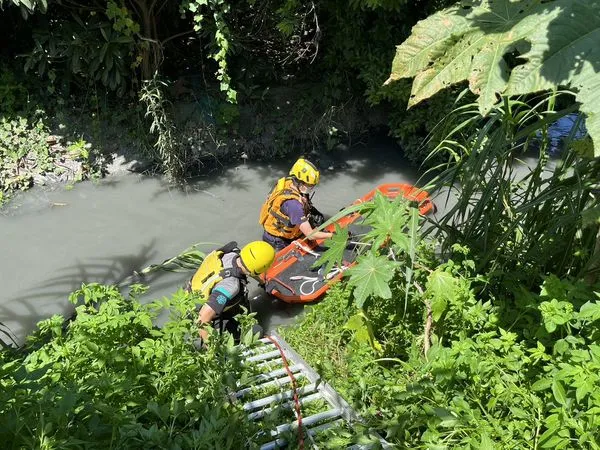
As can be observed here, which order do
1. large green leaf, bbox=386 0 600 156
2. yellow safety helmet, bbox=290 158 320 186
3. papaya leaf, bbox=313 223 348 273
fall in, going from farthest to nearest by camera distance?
yellow safety helmet, bbox=290 158 320 186
papaya leaf, bbox=313 223 348 273
large green leaf, bbox=386 0 600 156

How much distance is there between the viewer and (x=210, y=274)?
14.4 ft

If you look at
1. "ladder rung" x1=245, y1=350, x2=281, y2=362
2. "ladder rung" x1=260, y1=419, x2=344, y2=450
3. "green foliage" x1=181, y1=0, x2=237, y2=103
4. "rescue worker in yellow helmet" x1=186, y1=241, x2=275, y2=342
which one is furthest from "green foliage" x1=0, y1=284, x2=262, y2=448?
"green foliage" x1=181, y1=0, x2=237, y2=103

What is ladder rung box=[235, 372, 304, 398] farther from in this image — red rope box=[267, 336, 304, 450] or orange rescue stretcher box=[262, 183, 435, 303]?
orange rescue stretcher box=[262, 183, 435, 303]

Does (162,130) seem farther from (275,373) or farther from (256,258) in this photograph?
(275,373)

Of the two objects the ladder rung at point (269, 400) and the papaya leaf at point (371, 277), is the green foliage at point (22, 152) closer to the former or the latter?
the ladder rung at point (269, 400)

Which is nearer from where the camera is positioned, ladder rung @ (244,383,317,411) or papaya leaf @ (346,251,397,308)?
papaya leaf @ (346,251,397,308)

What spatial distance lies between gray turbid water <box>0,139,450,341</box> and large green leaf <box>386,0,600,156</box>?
3510 millimetres

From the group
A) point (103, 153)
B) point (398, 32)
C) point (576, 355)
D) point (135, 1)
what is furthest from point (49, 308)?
point (398, 32)

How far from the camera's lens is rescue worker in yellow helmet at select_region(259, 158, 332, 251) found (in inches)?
204

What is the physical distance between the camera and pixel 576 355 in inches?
87.4

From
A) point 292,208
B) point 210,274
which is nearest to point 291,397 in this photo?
point 210,274

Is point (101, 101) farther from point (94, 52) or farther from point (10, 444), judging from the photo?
point (10, 444)

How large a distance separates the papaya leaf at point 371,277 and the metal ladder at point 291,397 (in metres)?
0.51

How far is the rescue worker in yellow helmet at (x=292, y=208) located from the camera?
5.18 meters
